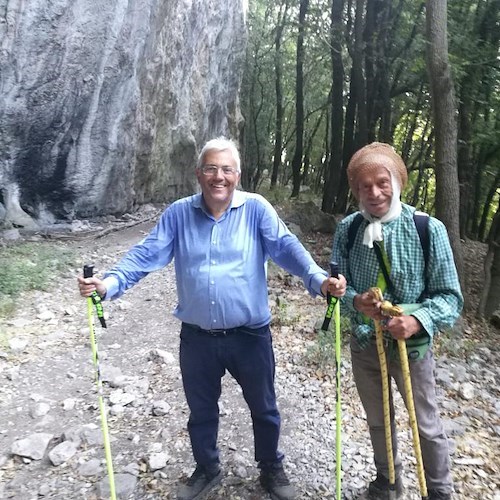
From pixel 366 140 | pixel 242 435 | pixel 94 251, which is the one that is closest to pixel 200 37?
pixel 366 140

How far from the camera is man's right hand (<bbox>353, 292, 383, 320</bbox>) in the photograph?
2.75 meters

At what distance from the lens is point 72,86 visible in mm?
9711

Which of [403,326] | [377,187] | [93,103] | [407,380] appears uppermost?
[93,103]

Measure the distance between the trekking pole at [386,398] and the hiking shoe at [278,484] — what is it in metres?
0.68

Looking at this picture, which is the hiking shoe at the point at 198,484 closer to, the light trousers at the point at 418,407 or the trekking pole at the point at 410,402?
the light trousers at the point at 418,407

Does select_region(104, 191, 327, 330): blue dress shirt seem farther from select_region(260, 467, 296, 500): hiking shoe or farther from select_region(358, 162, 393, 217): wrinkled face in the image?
select_region(260, 467, 296, 500): hiking shoe

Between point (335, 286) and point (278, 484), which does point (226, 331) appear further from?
point (278, 484)

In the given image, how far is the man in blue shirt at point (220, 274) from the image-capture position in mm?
2979

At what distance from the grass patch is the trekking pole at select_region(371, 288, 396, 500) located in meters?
5.12

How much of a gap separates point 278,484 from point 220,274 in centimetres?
162

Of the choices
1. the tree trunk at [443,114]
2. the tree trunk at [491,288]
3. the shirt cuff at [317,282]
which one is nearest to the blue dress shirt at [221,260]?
the shirt cuff at [317,282]

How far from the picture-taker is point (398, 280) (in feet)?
9.29

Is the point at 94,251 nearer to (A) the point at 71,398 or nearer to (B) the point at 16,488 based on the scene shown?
(A) the point at 71,398

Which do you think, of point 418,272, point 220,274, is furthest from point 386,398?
point 220,274
